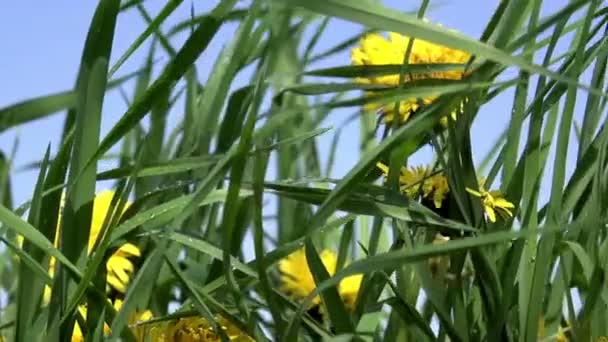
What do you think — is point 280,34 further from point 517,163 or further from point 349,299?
point 349,299

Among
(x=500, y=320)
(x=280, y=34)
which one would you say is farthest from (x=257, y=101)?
(x=500, y=320)

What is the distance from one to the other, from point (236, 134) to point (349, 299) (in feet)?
1.24

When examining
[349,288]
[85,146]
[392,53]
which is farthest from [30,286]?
[349,288]

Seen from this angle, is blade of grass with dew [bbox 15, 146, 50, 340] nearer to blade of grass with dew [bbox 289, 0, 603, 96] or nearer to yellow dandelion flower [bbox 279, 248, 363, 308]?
blade of grass with dew [bbox 289, 0, 603, 96]

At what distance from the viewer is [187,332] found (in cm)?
53

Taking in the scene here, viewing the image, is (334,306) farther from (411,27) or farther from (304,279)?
(304,279)

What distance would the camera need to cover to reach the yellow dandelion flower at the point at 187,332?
523 millimetres

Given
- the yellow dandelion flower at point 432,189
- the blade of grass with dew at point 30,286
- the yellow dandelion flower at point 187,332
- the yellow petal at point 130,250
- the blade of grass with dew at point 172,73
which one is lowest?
the yellow dandelion flower at point 187,332

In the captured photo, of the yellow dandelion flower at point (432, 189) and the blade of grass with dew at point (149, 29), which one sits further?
the yellow dandelion flower at point (432, 189)

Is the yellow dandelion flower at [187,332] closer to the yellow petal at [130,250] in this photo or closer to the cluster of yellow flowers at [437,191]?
the cluster of yellow flowers at [437,191]

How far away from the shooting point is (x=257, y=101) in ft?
1.32

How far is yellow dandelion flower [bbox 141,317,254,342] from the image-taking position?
52 cm

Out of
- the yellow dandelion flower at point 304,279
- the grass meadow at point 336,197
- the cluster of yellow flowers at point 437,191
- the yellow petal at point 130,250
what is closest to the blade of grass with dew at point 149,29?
the grass meadow at point 336,197

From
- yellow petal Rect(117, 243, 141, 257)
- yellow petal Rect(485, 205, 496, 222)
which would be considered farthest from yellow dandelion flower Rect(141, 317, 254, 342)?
yellow petal Rect(117, 243, 141, 257)
